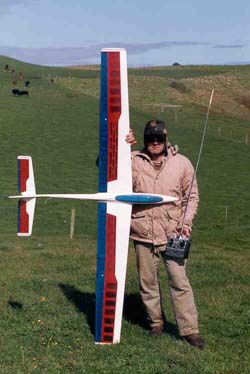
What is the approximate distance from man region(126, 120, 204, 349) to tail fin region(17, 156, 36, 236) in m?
1.14

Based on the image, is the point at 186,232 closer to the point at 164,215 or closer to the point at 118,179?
the point at 164,215

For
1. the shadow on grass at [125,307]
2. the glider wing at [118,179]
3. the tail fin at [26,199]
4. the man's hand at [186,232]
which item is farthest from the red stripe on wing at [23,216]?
the man's hand at [186,232]

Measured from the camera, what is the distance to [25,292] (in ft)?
32.7

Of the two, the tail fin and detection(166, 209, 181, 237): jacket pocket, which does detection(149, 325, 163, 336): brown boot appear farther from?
the tail fin

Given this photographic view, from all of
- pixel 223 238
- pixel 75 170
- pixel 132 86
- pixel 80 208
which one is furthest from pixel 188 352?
pixel 132 86

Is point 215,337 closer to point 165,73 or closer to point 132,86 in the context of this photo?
point 132,86

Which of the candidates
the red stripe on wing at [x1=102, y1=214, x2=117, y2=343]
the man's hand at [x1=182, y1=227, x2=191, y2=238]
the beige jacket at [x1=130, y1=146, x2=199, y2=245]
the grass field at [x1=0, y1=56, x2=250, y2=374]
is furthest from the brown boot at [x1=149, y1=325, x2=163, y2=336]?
the man's hand at [x1=182, y1=227, x2=191, y2=238]

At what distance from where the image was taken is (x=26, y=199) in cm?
823

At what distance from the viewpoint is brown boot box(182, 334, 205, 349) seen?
7.74m

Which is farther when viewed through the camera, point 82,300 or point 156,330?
→ point 82,300

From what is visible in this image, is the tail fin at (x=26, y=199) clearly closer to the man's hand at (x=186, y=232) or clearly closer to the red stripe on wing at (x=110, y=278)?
the red stripe on wing at (x=110, y=278)

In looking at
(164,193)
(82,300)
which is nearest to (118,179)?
(164,193)

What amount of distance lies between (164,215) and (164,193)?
0.24 metres

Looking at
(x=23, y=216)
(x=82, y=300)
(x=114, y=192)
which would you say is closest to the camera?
(x=114, y=192)
